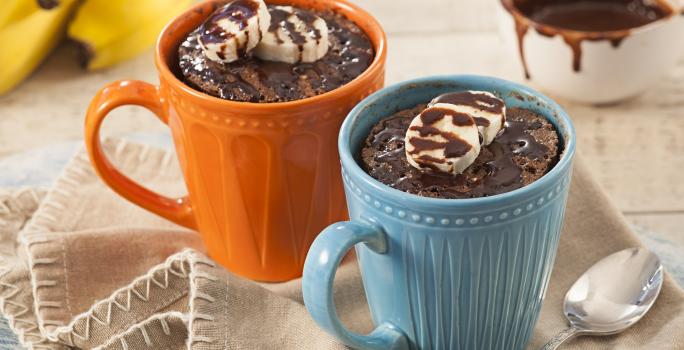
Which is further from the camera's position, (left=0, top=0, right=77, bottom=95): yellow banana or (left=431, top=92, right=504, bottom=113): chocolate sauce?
(left=0, top=0, right=77, bottom=95): yellow banana

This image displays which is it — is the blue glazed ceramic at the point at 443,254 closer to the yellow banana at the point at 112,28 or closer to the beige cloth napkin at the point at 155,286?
the beige cloth napkin at the point at 155,286

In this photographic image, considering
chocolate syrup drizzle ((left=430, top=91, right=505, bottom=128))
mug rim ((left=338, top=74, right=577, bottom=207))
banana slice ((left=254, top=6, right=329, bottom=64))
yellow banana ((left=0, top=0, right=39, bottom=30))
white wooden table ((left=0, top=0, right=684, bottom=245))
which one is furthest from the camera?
yellow banana ((left=0, top=0, right=39, bottom=30))

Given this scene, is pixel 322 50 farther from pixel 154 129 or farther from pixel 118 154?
pixel 154 129

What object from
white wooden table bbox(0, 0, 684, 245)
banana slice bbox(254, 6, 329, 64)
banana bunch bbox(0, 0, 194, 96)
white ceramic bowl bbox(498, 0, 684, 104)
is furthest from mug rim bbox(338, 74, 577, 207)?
banana bunch bbox(0, 0, 194, 96)

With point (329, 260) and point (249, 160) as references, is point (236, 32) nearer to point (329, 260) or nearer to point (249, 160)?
point (249, 160)

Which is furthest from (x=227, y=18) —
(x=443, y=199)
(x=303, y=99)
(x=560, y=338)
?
(x=560, y=338)

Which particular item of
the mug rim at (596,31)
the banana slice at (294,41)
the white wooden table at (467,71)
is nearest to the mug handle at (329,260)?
the banana slice at (294,41)

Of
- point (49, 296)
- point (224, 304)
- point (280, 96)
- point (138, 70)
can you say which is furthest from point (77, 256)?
point (138, 70)

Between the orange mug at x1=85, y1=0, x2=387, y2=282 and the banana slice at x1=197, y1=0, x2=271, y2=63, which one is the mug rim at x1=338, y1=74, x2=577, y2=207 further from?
the banana slice at x1=197, y1=0, x2=271, y2=63
